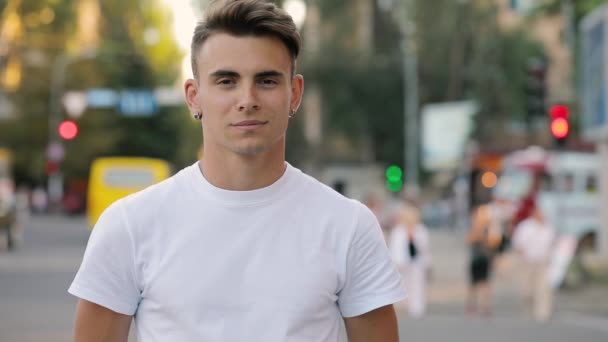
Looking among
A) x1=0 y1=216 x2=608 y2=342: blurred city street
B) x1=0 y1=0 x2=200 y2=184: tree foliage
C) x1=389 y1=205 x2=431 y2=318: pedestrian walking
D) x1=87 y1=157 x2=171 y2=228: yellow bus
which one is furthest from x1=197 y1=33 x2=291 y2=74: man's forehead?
x1=0 y1=0 x2=200 y2=184: tree foliage

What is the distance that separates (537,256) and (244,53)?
54.9 feet

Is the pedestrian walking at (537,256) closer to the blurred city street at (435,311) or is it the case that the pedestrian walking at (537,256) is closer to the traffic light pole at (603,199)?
the blurred city street at (435,311)

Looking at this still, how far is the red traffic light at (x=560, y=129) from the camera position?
74.7 feet

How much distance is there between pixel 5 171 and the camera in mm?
71875

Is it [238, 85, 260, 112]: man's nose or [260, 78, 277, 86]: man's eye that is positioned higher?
[260, 78, 277, 86]: man's eye

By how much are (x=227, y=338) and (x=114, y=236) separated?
Answer: 0.33m

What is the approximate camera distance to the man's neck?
3127mm

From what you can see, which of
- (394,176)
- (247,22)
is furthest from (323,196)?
(394,176)

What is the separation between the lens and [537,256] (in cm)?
1947

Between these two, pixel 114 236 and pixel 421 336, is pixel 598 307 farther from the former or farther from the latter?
pixel 114 236

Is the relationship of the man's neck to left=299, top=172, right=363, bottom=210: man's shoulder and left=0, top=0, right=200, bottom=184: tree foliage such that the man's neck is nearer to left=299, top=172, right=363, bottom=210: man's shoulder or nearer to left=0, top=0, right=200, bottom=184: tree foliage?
left=299, top=172, right=363, bottom=210: man's shoulder

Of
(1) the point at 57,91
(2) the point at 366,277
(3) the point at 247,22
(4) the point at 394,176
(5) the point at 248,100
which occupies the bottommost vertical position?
(4) the point at 394,176

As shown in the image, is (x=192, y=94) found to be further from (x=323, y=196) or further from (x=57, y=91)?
(x=57, y=91)

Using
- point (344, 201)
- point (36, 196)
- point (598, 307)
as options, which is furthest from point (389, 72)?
point (344, 201)
